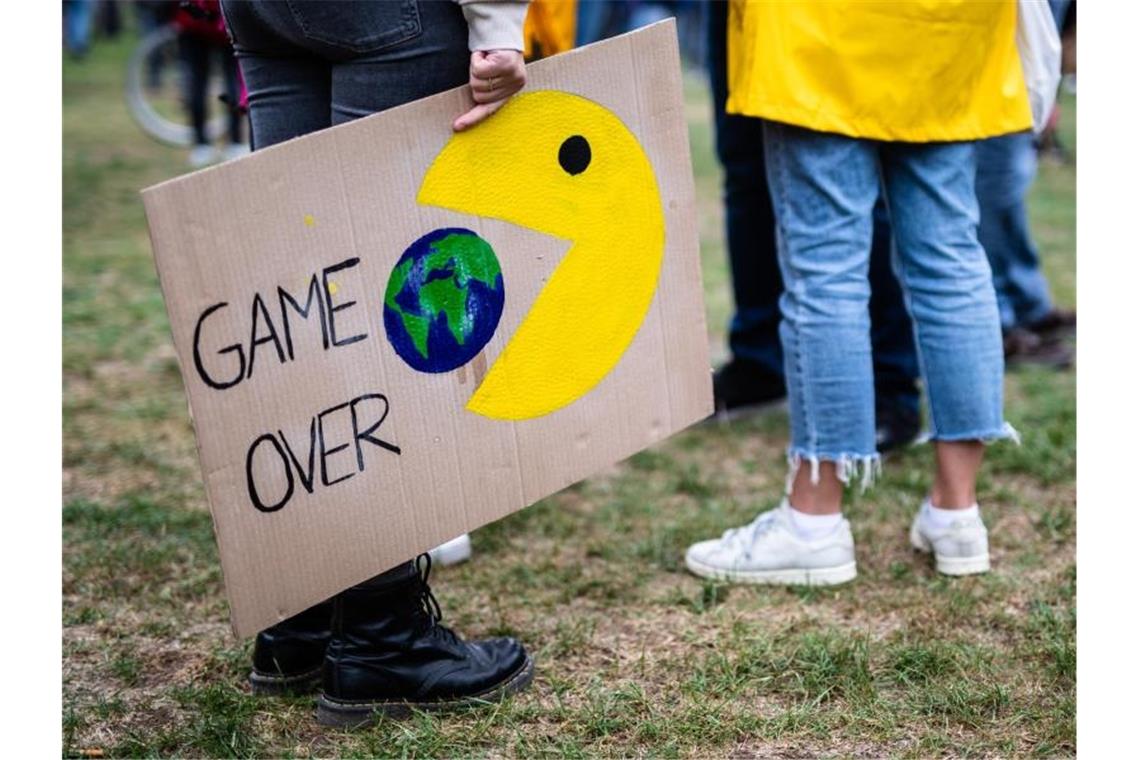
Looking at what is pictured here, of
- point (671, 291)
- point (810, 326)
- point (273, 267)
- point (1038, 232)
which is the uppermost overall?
point (273, 267)

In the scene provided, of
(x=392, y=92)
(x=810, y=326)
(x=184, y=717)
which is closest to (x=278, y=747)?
(x=184, y=717)

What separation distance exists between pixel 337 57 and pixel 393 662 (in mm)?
774

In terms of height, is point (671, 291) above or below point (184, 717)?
above

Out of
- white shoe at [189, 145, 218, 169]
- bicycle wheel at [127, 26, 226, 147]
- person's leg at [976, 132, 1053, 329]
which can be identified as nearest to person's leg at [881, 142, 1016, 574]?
person's leg at [976, 132, 1053, 329]

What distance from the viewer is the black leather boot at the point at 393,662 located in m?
1.65

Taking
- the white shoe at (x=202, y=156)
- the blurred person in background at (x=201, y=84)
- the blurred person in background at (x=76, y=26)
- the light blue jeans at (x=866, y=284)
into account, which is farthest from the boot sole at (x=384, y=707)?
the blurred person in background at (x=76, y=26)

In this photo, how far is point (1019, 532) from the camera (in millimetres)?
2273

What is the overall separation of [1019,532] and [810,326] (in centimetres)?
61

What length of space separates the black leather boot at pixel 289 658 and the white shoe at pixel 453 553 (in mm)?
390

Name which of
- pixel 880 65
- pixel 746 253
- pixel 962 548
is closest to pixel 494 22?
pixel 880 65

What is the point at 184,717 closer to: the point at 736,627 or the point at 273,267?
the point at 273,267

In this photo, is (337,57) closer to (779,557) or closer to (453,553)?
(453,553)

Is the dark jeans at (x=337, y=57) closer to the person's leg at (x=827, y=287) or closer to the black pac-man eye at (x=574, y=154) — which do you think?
the black pac-man eye at (x=574, y=154)

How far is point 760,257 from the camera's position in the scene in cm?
285
